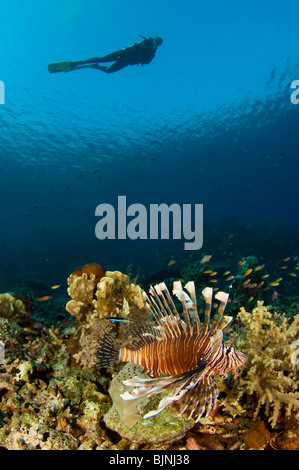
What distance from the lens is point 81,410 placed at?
103 inches

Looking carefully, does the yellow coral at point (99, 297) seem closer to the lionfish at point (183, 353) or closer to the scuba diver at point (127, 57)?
the lionfish at point (183, 353)

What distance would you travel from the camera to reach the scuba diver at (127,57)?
1246 centimetres

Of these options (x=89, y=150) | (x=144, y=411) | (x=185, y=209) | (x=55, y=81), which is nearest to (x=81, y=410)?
(x=144, y=411)

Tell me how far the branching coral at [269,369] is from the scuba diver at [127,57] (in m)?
13.7

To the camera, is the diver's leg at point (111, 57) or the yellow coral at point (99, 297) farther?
the diver's leg at point (111, 57)

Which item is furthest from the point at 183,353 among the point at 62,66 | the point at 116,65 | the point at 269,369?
the point at 62,66

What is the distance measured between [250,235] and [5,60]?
1421 inches

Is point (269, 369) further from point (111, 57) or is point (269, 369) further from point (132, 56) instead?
point (111, 57)

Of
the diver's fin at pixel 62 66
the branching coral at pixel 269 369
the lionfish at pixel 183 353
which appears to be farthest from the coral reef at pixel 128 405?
the diver's fin at pixel 62 66

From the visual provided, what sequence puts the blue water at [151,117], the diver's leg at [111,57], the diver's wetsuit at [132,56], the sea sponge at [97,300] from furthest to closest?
the blue water at [151,117] < the diver's leg at [111,57] < the diver's wetsuit at [132,56] < the sea sponge at [97,300]

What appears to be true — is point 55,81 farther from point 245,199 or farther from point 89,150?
point 245,199

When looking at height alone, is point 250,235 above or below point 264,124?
below

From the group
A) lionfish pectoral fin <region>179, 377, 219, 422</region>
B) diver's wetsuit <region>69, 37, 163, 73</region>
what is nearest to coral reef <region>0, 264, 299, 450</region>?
lionfish pectoral fin <region>179, 377, 219, 422</region>

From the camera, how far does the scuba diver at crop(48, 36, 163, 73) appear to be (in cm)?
1246
